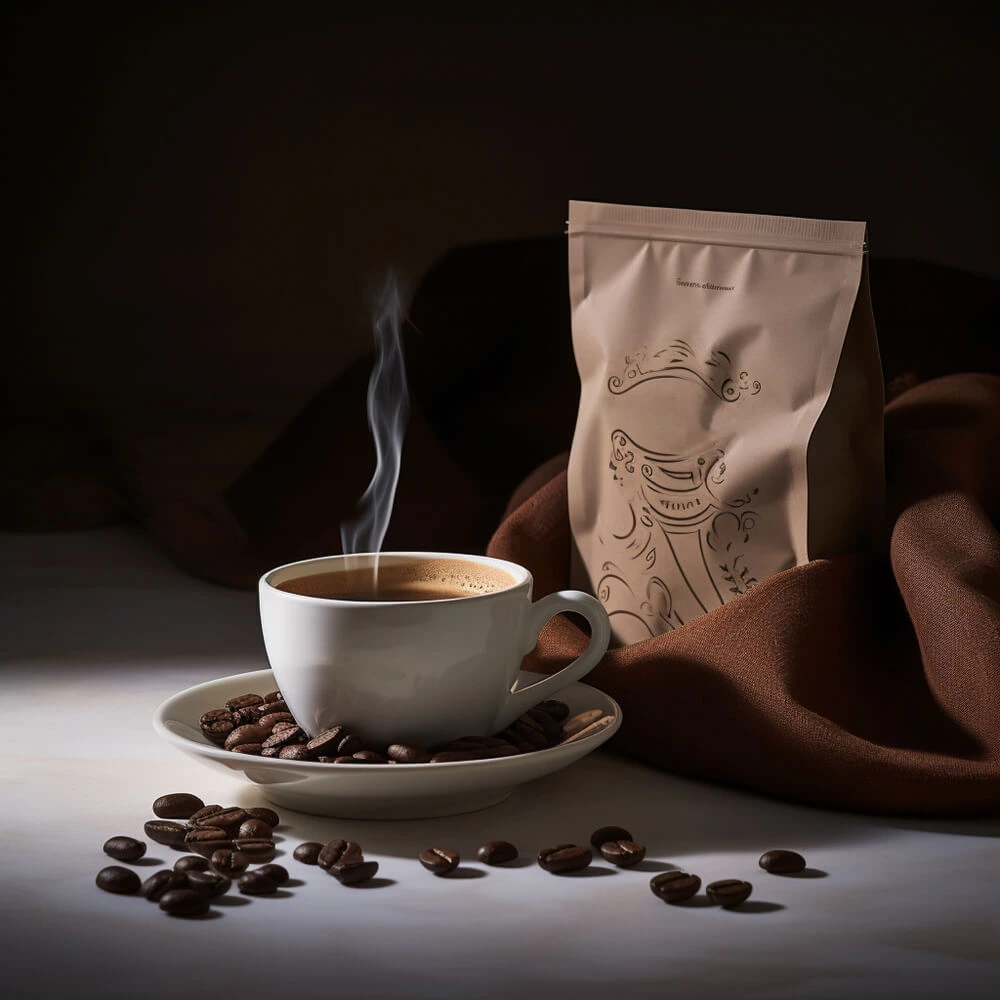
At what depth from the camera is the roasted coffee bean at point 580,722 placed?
105cm

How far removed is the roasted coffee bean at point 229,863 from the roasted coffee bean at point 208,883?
2cm

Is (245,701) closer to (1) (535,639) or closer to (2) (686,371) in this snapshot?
(1) (535,639)

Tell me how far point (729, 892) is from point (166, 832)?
369 mm

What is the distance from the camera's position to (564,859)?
91cm

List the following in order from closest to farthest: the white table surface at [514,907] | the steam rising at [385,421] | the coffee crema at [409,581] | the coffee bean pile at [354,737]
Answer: the white table surface at [514,907], the coffee bean pile at [354,737], the coffee crema at [409,581], the steam rising at [385,421]

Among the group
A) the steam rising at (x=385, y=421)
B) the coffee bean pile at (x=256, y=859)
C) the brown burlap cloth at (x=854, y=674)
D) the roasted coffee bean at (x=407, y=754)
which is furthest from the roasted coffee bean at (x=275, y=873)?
the steam rising at (x=385, y=421)

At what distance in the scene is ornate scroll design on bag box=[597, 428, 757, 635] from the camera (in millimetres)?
1184

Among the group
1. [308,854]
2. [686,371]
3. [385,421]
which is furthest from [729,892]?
[385,421]

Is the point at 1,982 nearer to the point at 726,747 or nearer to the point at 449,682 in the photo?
the point at 449,682

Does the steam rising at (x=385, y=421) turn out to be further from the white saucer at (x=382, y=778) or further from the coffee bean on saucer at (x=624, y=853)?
the coffee bean on saucer at (x=624, y=853)

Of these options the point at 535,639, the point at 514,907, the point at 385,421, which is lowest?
the point at 514,907

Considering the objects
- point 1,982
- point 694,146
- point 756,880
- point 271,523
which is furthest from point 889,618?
point 694,146

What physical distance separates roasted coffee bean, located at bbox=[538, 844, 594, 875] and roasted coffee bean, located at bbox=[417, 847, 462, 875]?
0.18 ft

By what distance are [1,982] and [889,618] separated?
2.39 ft
